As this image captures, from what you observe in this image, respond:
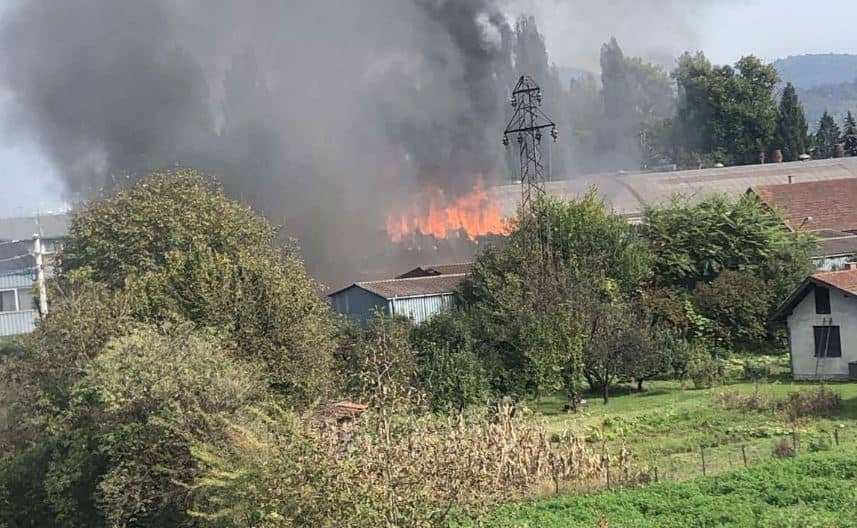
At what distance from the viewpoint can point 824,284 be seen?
30.4 m

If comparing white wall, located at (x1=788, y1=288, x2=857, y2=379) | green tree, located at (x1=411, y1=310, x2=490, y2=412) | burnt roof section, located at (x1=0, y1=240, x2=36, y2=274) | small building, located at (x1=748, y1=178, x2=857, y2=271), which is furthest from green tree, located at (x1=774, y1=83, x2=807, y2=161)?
green tree, located at (x1=411, y1=310, x2=490, y2=412)

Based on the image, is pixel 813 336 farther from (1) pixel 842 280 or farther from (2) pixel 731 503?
(2) pixel 731 503

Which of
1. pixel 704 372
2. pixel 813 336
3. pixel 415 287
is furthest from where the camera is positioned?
pixel 415 287

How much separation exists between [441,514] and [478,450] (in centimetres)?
278

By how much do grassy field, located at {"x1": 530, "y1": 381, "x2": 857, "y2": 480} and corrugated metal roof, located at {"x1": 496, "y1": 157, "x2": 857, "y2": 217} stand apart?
79.6 feet

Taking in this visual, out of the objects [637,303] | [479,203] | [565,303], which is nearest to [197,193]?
[565,303]

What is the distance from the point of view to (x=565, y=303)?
1271 inches

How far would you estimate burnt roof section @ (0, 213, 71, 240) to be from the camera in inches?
2618

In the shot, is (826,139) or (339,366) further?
(826,139)

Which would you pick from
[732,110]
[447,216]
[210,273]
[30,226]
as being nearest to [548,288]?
[210,273]

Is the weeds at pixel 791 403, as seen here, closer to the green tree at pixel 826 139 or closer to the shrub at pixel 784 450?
the shrub at pixel 784 450

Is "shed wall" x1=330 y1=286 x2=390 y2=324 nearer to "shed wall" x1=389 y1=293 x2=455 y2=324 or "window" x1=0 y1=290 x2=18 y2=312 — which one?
"shed wall" x1=389 y1=293 x2=455 y2=324

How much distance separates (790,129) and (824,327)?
61759 mm

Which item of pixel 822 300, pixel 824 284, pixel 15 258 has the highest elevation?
pixel 15 258
